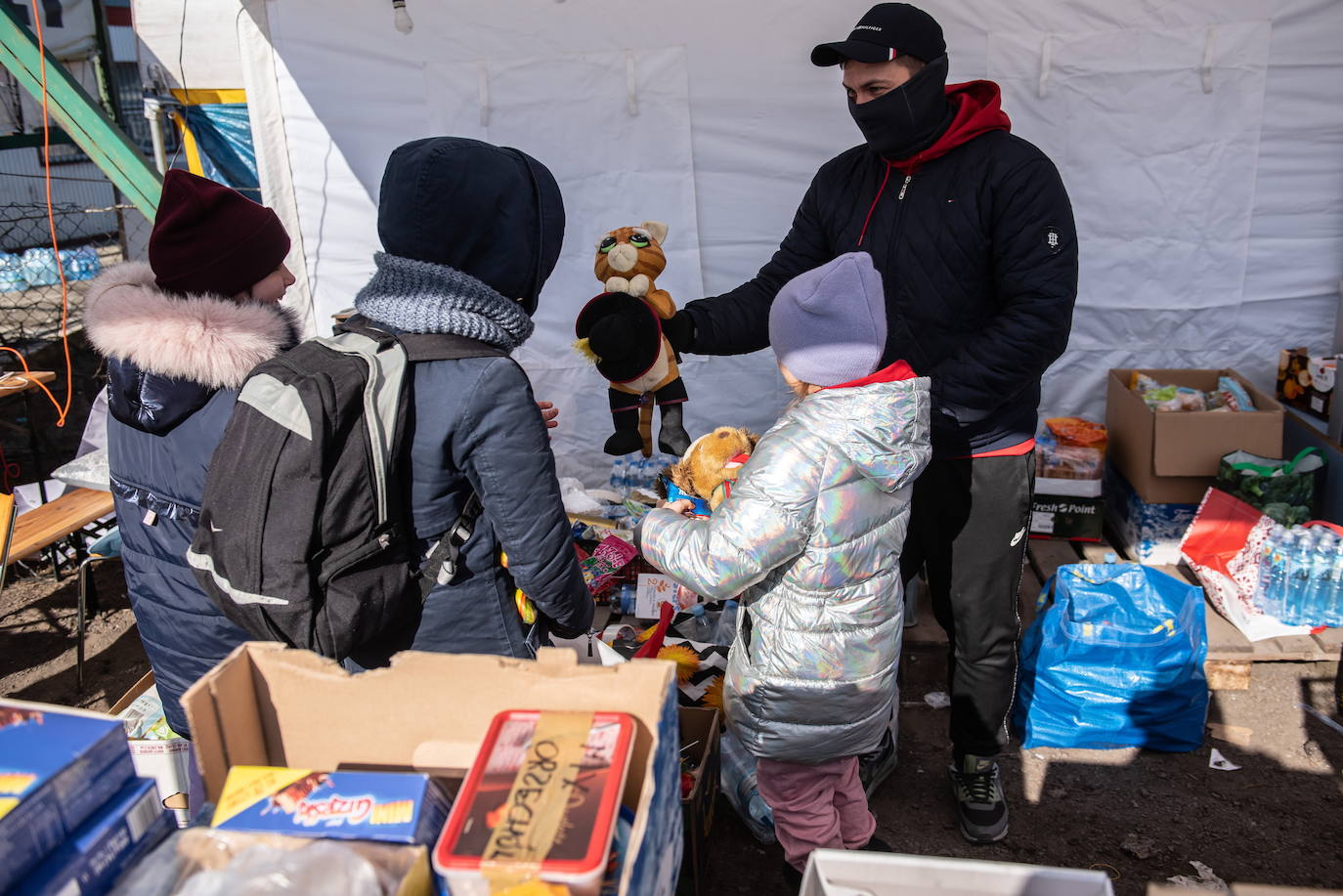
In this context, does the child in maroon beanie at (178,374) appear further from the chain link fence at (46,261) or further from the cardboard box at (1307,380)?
the chain link fence at (46,261)

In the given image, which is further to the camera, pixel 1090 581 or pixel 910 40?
pixel 1090 581

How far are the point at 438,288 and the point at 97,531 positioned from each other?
348 centimetres

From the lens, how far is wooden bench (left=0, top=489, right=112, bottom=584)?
344 cm

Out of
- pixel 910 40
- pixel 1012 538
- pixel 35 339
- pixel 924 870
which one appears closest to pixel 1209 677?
pixel 1012 538

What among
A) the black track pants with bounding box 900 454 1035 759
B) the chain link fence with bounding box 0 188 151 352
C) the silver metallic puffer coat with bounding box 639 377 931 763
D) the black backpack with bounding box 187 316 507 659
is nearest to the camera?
the black backpack with bounding box 187 316 507 659

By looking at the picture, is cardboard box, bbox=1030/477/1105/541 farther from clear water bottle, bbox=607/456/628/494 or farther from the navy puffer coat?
the navy puffer coat

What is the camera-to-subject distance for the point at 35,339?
8.02 meters

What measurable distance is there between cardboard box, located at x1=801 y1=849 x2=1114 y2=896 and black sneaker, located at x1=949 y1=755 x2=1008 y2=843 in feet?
5.17

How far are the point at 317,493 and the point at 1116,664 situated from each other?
2333 mm

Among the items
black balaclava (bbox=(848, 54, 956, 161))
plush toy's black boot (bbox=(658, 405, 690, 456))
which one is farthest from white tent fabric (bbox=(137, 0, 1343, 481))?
black balaclava (bbox=(848, 54, 956, 161))

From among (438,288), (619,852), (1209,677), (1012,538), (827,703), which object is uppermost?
(438,288)

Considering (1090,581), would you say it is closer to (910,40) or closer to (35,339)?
(910,40)

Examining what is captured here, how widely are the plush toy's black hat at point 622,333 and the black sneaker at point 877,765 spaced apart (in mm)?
1297

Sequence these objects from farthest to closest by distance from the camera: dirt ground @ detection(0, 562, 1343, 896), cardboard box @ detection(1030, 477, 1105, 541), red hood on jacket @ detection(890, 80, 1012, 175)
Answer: cardboard box @ detection(1030, 477, 1105, 541) < dirt ground @ detection(0, 562, 1343, 896) < red hood on jacket @ detection(890, 80, 1012, 175)
